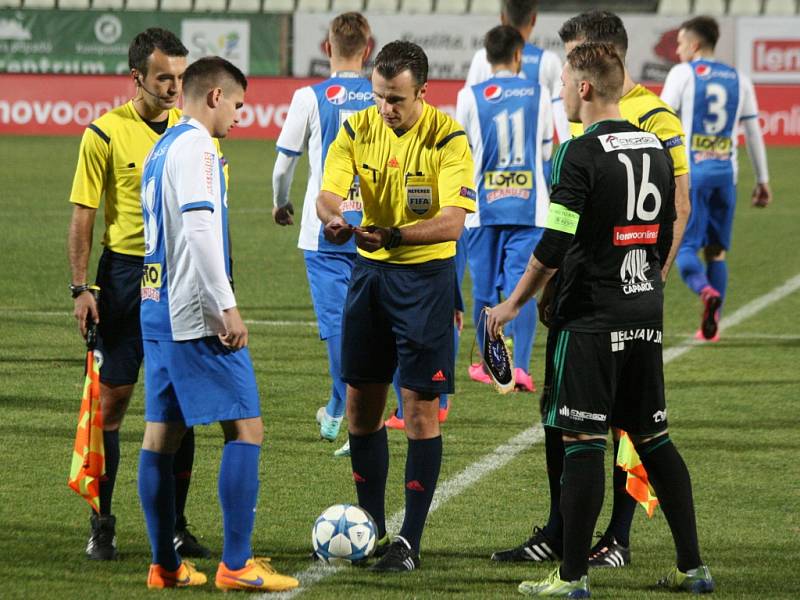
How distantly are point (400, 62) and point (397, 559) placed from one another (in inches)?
69.6

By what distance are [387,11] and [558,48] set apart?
14.9ft

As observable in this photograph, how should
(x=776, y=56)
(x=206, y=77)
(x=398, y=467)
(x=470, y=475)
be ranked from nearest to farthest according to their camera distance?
(x=206, y=77)
(x=470, y=475)
(x=398, y=467)
(x=776, y=56)

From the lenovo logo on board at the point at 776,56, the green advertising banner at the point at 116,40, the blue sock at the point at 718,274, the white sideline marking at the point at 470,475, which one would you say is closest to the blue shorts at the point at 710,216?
the blue sock at the point at 718,274

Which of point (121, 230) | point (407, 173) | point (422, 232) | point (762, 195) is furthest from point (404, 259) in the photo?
point (762, 195)

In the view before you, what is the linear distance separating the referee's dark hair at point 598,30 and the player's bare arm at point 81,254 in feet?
6.55

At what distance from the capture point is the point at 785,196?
1903 centimetres

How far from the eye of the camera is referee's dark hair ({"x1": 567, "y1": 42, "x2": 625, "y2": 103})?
4.55 m

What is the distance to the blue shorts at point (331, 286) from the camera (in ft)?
22.8

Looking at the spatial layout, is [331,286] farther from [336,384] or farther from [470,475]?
[470,475]

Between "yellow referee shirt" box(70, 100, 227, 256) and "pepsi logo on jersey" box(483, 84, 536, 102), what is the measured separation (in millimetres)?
3479

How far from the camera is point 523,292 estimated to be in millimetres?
4621

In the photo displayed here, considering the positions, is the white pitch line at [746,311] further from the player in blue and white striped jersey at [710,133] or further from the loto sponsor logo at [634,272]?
the loto sponsor logo at [634,272]

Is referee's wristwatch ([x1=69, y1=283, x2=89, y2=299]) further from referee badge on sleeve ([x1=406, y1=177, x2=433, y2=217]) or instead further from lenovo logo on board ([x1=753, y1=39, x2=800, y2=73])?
lenovo logo on board ([x1=753, y1=39, x2=800, y2=73])

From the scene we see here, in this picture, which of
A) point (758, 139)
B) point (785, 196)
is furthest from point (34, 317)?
point (785, 196)
